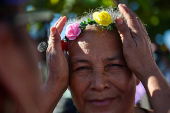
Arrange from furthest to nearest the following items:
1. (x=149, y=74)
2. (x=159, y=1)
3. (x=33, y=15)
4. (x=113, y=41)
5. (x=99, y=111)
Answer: (x=159, y=1)
(x=113, y=41)
(x=99, y=111)
(x=149, y=74)
(x=33, y=15)

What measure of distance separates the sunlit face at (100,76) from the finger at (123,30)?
6.7 inches

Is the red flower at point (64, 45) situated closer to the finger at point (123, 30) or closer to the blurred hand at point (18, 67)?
the finger at point (123, 30)

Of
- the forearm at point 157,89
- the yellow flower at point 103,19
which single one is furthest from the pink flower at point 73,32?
the forearm at point 157,89

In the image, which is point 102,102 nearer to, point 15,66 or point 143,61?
point 143,61

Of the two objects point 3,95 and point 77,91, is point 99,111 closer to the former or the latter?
point 77,91

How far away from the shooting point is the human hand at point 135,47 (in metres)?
2.13

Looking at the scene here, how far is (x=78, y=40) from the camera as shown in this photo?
2.45 meters

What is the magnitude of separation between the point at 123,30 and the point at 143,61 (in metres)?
0.40

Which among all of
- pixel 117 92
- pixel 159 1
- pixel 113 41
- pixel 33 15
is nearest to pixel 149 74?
pixel 117 92

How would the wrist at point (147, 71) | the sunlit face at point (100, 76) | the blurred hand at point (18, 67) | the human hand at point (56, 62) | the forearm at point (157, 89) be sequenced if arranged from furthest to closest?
the human hand at point (56, 62) < the sunlit face at point (100, 76) < the wrist at point (147, 71) < the forearm at point (157, 89) < the blurred hand at point (18, 67)

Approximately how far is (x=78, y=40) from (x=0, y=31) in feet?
5.69

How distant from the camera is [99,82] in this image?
213 centimetres

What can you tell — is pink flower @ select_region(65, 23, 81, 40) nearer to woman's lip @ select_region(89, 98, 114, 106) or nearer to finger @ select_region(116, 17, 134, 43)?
finger @ select_region(116, 17, 134, 43)

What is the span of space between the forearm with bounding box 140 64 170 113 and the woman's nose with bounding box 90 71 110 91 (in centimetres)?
38
